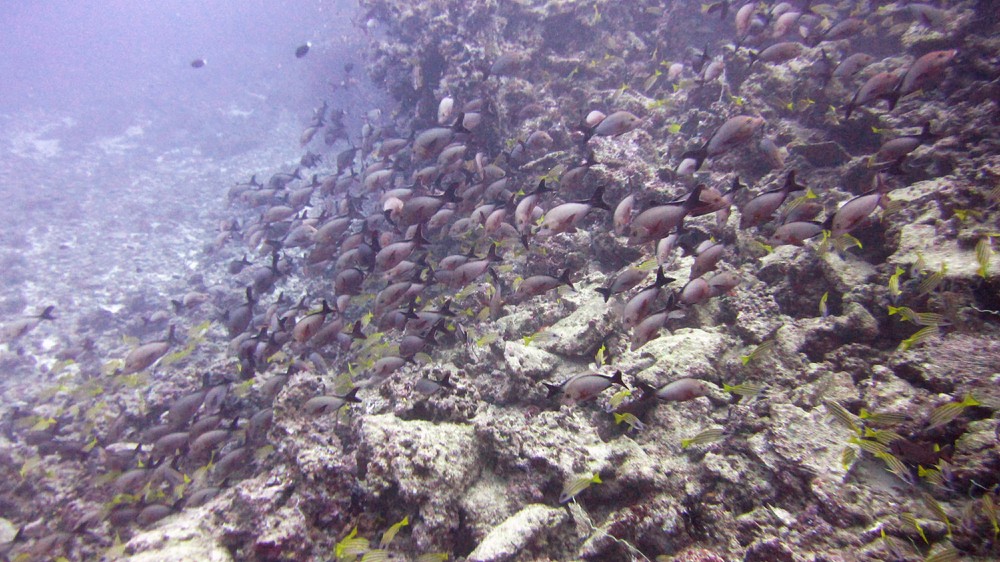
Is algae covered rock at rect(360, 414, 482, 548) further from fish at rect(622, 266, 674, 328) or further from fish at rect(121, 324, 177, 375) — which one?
fish at rect(121, 324, 177, 375)

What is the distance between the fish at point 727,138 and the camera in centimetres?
477

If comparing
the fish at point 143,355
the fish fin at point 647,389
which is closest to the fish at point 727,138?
the fish fin at point 647,389

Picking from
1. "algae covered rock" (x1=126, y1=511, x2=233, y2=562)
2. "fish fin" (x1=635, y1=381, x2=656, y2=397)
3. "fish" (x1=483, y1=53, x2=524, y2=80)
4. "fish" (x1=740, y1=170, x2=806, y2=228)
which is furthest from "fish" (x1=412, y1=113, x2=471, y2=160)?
"algae covered rock" (x1=126, y1=511, x2=233, y2=562)

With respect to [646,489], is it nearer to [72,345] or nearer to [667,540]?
[667,540]

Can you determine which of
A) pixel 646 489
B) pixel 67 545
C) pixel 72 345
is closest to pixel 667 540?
pixel 646 489

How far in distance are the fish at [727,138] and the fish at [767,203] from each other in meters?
0.89

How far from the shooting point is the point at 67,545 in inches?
201

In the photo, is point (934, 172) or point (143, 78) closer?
point (934, 172)

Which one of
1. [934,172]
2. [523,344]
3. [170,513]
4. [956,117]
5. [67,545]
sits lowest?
[67,545]

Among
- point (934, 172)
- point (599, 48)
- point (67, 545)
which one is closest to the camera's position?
point (934, 172)

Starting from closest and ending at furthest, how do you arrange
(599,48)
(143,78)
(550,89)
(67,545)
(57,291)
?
(67,545)
(550,89)
(599,48)
(57,291)
(143,78)

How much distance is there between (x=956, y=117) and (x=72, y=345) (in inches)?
773

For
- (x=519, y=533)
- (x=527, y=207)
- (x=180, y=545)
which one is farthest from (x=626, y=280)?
(x=180, y=545)

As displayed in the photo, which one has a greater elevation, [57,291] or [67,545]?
[57,291]
